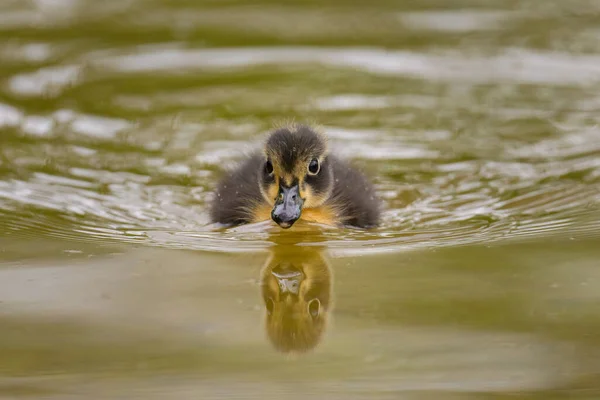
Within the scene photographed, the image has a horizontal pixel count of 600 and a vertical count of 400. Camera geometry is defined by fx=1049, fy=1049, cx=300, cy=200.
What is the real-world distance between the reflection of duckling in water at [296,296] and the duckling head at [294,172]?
0.34m

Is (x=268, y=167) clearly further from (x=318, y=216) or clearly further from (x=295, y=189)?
(x=318, y=216)

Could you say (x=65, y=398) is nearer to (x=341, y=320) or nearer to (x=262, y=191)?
(x=341, y=320)

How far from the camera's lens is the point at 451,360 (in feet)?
10.9

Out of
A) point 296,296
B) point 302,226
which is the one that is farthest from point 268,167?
point 296,296

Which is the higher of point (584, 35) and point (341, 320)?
point (584, 35)

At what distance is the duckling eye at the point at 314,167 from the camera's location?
16.8ft

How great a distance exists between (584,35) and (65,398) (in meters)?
6.91

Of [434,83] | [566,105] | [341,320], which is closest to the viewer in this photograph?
[341,320]

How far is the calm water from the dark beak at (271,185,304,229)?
0.11 m

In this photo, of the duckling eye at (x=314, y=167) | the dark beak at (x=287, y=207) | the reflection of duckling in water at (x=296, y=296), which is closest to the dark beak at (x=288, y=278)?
the reflection of duckling in water at (x=296, y=296)

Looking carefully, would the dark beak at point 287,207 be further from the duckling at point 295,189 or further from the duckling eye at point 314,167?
the duckling eye at point 314,167

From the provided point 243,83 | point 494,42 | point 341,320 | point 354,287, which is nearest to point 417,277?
point 354,287

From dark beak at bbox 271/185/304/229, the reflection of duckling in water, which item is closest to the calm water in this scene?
the reflection of duckling in water

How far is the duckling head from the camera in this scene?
4935 millimetres
